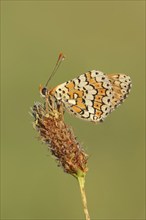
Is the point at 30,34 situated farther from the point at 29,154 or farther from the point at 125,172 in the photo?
the point at 125,172

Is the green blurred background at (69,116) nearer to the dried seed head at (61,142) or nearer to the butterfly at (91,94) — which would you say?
the butterfly at (91,94)

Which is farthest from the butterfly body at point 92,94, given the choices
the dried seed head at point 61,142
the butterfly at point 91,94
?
the dried seed head at point 61,142

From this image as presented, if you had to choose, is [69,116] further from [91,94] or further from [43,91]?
[43,91]

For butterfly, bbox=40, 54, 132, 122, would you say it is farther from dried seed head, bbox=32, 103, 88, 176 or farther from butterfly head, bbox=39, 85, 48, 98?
dried seed head, bbox=32, 103, 88, 176

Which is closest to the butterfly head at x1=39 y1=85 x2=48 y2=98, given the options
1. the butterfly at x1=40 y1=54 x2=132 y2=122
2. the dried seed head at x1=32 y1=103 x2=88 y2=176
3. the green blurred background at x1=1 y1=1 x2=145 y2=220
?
the butterfly at x1=40 y1=54 x2=132 y2=122

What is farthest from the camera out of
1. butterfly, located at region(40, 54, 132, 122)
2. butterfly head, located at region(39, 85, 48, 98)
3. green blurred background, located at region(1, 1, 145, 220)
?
green blurred background, located at region(1, 1, 145, 220)

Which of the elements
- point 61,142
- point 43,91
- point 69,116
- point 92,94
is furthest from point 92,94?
point 69,116
